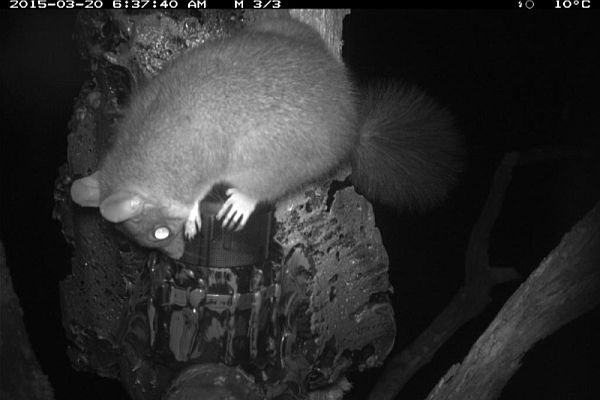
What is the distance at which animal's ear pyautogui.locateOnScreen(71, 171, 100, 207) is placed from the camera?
928mm

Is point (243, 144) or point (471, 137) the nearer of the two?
point (471, 137)

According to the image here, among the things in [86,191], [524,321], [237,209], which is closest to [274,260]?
[237,209]

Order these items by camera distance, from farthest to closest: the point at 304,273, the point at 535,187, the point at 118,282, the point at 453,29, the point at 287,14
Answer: the point at 118,282, the point at 304,273, the point at 287,14, the point at 535,187, the point at 453,29

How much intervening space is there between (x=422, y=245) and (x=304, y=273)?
292mm

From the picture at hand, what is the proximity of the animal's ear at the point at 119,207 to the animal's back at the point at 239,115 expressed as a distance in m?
0.08

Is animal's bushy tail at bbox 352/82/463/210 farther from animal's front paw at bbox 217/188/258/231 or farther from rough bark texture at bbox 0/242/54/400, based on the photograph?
rough bark texture at bbox 0/242/54/400

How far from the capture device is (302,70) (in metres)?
1.00

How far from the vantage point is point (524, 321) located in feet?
3.54

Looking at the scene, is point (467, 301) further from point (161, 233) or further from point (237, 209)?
point (161, 233)

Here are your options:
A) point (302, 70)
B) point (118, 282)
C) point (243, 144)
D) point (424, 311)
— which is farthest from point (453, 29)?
point (118, 282)

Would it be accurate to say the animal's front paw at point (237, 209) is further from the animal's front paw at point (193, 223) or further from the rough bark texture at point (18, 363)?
the rough bark texture at point (18, 363)

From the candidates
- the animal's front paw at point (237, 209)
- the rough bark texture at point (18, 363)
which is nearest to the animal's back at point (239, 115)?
the animal's front paw at point (237, 209)

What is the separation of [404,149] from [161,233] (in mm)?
487

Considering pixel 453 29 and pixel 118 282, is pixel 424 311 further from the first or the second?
pixel 118 282
